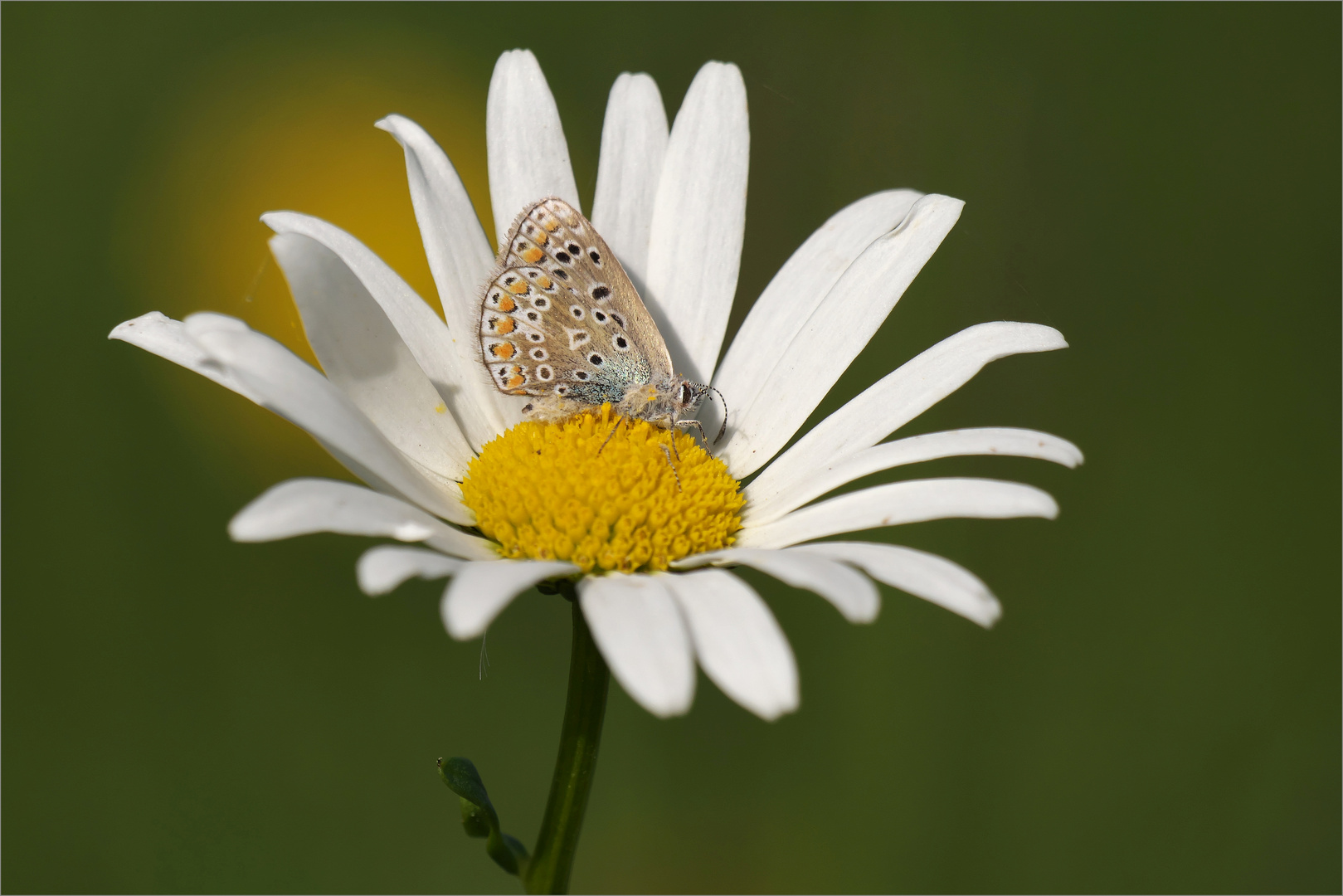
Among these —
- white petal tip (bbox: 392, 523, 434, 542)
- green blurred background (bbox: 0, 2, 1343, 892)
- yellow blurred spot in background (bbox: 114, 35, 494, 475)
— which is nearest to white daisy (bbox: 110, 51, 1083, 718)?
white petal tip (bbox: 392, 523, 434, 542)

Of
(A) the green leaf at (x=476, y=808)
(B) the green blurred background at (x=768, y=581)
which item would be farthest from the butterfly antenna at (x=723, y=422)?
(B) the green blurred background at (x=768, y=581)

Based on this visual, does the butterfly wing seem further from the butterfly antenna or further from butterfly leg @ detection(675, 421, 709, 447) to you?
the butterfly antenna

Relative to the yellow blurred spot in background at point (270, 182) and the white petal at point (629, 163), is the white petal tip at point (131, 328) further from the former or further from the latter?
the yellow blurred spot in background at point (270, 182)

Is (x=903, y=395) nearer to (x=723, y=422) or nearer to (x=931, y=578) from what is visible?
(x=723, y=422)

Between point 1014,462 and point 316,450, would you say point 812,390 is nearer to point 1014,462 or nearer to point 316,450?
point 1014,462

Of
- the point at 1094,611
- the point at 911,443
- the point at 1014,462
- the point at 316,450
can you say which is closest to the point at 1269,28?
the point at 1014,462

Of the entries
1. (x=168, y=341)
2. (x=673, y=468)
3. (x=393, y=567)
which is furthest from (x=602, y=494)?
(x=168, y=341)
